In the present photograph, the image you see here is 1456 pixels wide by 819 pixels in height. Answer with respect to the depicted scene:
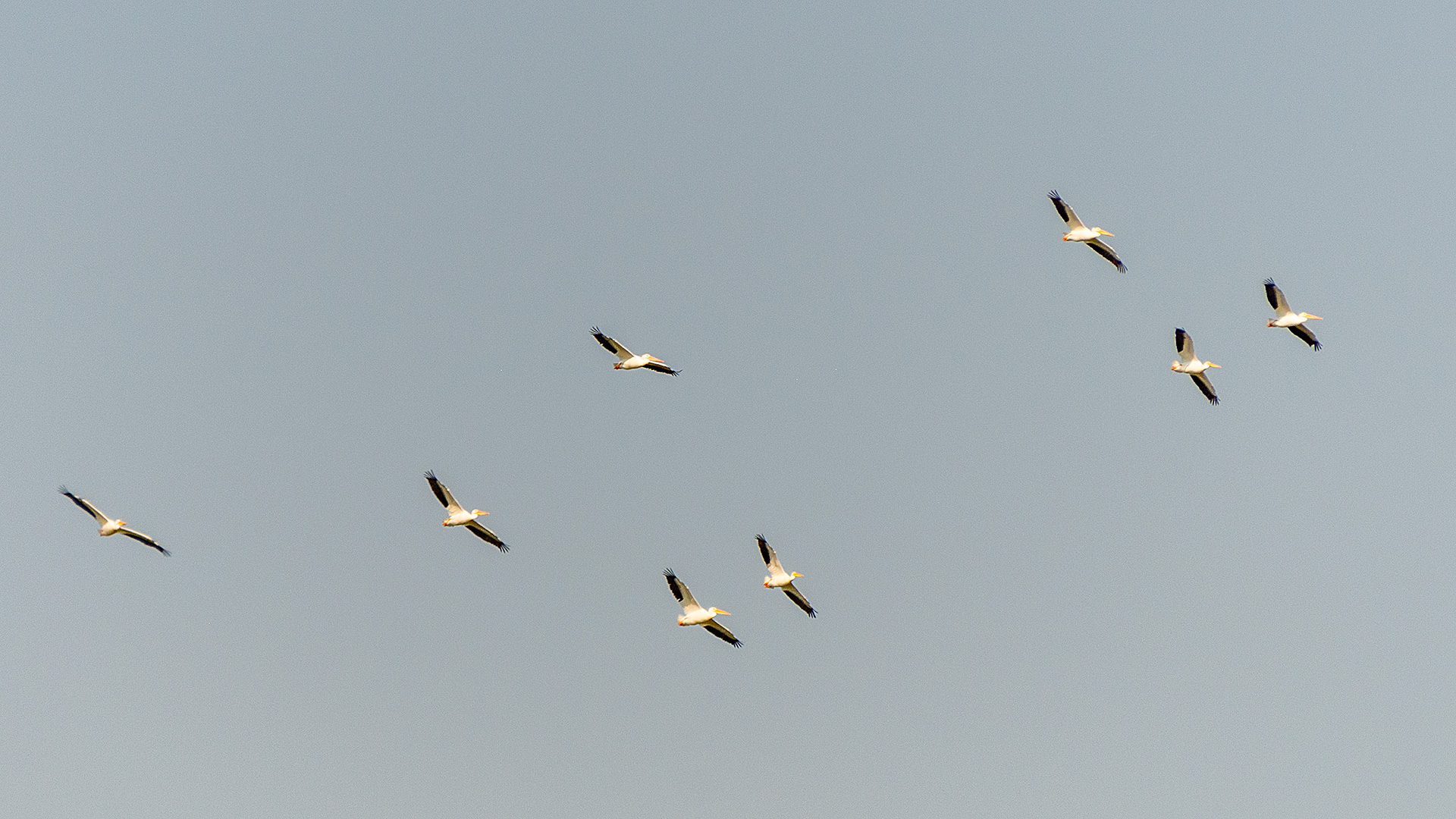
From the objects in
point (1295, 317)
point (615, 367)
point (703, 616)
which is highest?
point (1295, 317)

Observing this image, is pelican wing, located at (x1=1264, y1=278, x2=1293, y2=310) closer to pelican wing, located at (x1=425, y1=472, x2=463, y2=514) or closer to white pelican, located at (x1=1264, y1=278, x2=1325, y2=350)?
white pelican, located at (x1=1264, y1=278, x2=1325, y2=350)

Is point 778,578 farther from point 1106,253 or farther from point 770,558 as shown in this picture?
point 1106,253

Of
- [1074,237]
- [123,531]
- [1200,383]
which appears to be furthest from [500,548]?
[1200,383]

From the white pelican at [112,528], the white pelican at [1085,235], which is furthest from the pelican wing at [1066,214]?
the white pelican at [112,528]

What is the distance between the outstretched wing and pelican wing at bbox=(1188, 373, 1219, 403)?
19677 millimetres

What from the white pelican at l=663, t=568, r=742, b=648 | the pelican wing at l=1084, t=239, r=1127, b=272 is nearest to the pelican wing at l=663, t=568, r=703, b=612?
the white pelican at l=663, t=568, r=742, b=648

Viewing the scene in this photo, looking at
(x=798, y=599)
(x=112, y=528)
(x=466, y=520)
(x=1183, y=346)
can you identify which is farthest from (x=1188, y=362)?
(x=112, y=528)

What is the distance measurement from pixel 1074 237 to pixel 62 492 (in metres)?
44.3

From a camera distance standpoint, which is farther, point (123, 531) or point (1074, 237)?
point (123, 531)

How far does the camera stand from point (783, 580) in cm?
7081

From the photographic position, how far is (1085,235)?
67375 mm

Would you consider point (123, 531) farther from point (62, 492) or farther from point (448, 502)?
point (448, 502)

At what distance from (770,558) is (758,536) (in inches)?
54.7

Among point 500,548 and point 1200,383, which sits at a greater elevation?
point 1200,383
